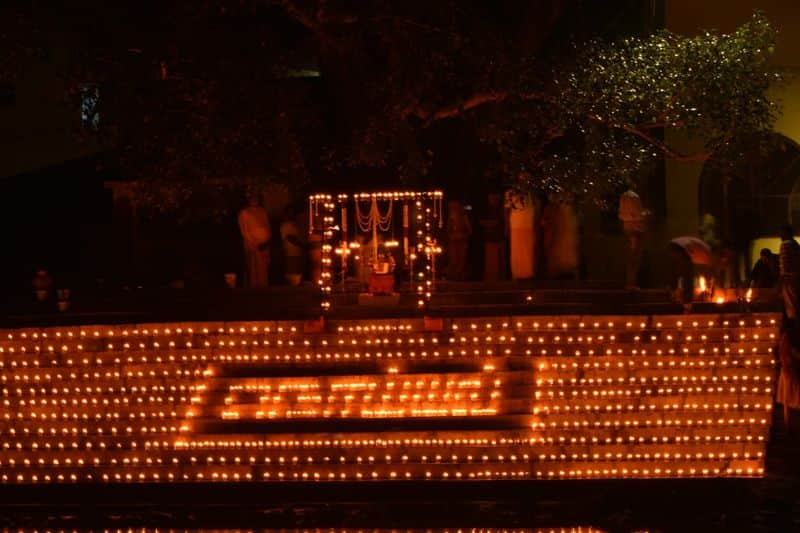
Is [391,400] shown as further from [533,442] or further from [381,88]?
[381,88]

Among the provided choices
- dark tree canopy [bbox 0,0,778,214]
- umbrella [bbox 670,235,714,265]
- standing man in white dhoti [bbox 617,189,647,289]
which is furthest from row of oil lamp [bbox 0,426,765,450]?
standing man in white dhoti [bbox 617,189,647,289]

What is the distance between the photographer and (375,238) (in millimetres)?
17547

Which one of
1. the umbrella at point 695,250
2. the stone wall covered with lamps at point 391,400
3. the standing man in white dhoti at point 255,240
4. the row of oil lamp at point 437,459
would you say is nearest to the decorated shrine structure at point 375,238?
the standing man in white dhoti at point 255,240

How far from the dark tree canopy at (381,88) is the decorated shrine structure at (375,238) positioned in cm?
56

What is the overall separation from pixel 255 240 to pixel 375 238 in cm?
261

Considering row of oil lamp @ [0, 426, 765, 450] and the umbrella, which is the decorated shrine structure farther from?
the umbrella

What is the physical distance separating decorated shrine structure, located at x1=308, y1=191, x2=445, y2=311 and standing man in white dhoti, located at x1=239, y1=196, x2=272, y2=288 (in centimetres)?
123

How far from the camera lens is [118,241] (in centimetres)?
2216

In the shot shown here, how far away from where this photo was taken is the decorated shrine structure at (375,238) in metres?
16.7

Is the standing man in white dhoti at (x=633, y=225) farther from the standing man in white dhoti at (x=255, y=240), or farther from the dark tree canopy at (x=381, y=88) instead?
the standing man in white dhoti at (x=255, y=240)

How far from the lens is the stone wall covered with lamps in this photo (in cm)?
1252

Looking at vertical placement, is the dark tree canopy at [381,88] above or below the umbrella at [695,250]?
above

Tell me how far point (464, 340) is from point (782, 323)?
3834mm

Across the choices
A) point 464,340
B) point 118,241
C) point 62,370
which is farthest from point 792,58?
point 62,370
